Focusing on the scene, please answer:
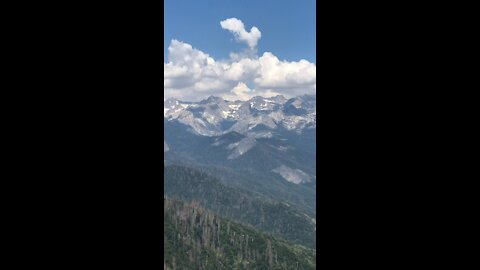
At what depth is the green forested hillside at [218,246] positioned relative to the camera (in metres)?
145

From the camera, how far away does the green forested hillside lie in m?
145

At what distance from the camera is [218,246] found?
16012cm
